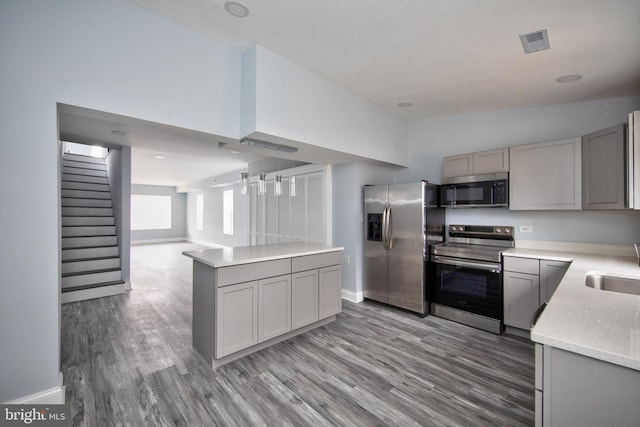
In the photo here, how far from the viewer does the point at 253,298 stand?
8.93ft

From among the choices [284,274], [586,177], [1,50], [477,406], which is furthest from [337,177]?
[1,50]

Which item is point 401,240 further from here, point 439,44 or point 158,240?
point 158,240

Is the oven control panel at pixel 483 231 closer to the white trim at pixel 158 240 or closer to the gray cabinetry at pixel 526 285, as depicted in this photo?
the gray cabinetry at pixel 526 285

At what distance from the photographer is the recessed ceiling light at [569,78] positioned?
268 centimetres

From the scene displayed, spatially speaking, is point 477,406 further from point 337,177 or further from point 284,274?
point 337,177

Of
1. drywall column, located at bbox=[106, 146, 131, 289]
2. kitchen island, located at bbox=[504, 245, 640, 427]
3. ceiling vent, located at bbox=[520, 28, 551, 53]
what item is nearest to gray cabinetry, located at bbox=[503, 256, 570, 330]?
kitchen island, located at bbox=[504, 245, 640, 427]

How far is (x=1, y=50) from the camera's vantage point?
173 centimetres

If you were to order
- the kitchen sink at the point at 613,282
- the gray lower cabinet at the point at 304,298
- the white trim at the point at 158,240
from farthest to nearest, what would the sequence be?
1. the white trim at the point at 158,240
2. the gray lower cabinet at the point at 304,298
3. the kitchen sink at the point at 613,282

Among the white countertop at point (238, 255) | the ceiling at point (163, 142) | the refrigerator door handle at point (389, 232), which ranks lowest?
the white countertop at point (238, 255)

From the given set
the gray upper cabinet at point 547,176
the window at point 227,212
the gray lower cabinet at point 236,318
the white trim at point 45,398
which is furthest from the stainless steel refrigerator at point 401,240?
the window at point 227,212

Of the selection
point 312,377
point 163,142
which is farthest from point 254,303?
point 163,142

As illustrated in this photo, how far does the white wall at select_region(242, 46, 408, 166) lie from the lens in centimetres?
259

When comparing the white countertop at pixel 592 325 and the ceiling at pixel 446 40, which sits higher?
the ceiling at pixel 446 40

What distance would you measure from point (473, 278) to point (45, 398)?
13.1ft
